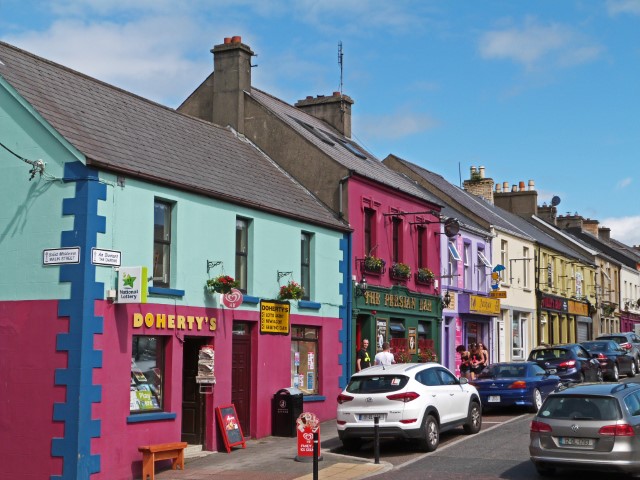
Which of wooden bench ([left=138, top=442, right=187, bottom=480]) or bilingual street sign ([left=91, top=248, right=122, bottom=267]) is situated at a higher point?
bilingual street sign ([left=91, top=248, right=122, bottom=267])

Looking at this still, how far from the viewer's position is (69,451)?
15.1 metres

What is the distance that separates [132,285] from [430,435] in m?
6.66

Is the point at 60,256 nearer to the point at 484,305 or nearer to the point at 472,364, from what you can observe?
the point at 472,364

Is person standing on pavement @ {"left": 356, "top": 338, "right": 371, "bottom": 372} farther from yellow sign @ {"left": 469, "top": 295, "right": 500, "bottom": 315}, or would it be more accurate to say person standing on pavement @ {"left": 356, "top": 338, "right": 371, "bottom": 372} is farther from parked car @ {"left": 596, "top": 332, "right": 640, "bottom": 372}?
parked car @ {"left": 596, "top": 332, "right": 640, "bottom": 372}

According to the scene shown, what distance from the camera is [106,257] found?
Result: 52.0 feet

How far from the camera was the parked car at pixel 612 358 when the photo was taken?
32.2m

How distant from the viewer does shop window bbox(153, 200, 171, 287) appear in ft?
57.7

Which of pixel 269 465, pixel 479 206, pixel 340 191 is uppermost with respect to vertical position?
pixel 479 206

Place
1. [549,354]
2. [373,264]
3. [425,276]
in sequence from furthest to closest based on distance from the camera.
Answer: [425,276], [549,354], [373,264]

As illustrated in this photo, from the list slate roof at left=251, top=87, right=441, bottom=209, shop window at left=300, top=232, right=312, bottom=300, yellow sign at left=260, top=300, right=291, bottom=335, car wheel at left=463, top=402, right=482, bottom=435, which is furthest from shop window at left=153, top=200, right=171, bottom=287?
slate roof at left=251, top=87, right=441, bottom=209

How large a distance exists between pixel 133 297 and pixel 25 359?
2.23 meters

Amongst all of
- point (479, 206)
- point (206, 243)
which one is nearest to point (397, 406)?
point (206, 243)

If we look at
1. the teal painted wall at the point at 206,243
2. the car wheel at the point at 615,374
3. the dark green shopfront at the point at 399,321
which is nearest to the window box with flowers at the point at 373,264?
the dark green shopfront at the point at 399,321

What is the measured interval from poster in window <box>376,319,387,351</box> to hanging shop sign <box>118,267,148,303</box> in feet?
38.1
